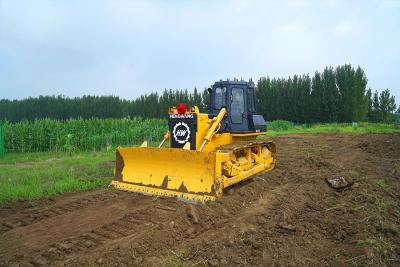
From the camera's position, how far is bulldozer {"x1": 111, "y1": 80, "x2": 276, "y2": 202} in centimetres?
727

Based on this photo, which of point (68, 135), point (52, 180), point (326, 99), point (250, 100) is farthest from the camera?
point (326, 99)

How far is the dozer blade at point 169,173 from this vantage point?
7133 millimetres

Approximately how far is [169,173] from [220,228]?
7.34 ft

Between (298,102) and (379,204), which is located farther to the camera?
(298,102)

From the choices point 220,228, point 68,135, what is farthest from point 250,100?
point 68,135

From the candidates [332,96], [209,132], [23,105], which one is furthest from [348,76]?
[23,105]

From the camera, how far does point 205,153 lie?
7203 millimetres

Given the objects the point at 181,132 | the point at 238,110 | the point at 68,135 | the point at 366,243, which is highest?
the point at 238,110

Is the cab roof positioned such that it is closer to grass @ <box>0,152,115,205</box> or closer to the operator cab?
the operator cab

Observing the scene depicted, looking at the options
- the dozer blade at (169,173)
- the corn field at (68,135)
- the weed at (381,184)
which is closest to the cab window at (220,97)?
the dozer blade at (169,173)

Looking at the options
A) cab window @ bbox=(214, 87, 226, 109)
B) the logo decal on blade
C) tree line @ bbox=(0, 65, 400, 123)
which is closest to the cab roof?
cab window @ bbox=(214, 87, 226, 109)

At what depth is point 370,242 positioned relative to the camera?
499 cm

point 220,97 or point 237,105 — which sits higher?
point 220,97

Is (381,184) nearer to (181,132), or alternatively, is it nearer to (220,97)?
(220,97)
